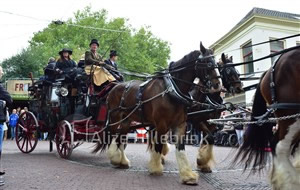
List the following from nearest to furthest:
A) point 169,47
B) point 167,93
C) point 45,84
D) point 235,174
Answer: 1. point 167,93
2. point 235,174
3. point 45,84
4. point 169,47

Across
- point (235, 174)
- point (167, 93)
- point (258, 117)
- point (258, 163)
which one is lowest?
point (235, 174)

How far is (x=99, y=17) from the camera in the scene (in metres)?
35.0

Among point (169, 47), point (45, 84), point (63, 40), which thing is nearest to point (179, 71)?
point (45, 84)

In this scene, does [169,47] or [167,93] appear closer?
[167,93]

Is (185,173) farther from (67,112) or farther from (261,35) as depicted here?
(261,35)

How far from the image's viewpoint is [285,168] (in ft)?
12.8

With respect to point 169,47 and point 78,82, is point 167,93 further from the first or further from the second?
point 169,47

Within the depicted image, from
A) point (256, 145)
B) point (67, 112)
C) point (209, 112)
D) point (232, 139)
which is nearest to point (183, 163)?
point (256, 145)

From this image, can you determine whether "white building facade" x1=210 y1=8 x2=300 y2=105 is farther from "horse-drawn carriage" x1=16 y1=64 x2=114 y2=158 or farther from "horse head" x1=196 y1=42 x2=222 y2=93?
"horse head" x1=196 y1=42 x2=222 y2=93

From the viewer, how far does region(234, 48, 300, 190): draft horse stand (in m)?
3.90

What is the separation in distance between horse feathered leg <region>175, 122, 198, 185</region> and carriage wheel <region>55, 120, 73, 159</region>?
330 cm

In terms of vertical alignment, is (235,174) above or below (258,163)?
below

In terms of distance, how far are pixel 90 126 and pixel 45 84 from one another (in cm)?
227

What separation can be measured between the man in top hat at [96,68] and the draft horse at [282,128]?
16.6ft
